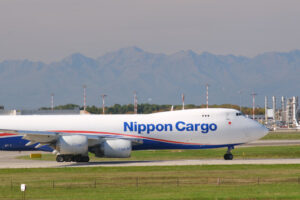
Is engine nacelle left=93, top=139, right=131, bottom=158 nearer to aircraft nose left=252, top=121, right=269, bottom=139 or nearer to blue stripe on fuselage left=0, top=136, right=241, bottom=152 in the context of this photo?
blue stripe on fuselage left=0, top=136, right=241, bottom=152

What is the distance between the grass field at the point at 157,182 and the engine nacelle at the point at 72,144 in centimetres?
519

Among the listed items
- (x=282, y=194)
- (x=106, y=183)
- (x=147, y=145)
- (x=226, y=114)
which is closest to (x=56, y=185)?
(x=106, y=183)

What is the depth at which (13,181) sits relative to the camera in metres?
43.8

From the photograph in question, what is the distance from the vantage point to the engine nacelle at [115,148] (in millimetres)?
57062

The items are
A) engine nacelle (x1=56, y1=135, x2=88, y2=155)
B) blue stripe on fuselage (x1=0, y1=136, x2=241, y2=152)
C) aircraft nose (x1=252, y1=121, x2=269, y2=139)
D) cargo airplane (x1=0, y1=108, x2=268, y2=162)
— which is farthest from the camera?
aircraft nose (x1=252, y1=121, x2=269, y2=139)

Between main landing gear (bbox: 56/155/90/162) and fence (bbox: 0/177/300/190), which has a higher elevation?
main landing gear (bbox: 56/155/90/162)

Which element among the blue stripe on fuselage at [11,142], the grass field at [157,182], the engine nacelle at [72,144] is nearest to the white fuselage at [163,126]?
the blue stripe on fuselage at [11,142]

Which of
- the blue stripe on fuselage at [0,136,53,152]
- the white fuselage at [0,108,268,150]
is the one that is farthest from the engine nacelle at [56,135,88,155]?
the blue stripe on fuselage at [0,136,53,152]

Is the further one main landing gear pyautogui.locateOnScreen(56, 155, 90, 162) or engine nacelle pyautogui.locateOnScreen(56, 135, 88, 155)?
main landing gear pyautogui.locateOnScreen(56, 155, 90, 162)

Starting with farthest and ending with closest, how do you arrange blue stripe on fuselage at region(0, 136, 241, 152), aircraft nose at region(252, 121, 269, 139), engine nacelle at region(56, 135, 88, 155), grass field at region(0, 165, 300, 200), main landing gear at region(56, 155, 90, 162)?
aircraft nose at region(252, 121, 269, 139) < main landing gear at region(56, 155, 90, 162) < blue stripe on fuselage at region(0, 136, 241, 152) < engine nacelle at region(56, 135, 88, 155) < grass field at region(0, 165, 300, 200)

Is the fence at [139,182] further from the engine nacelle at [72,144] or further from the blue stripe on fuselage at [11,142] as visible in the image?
the blue stripe on fuselage at [11,142]

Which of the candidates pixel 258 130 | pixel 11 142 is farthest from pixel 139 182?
pixel 11 142

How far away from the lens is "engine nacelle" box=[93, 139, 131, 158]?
2247 inches

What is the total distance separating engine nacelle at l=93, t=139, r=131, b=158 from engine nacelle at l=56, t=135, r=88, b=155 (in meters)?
1.64
